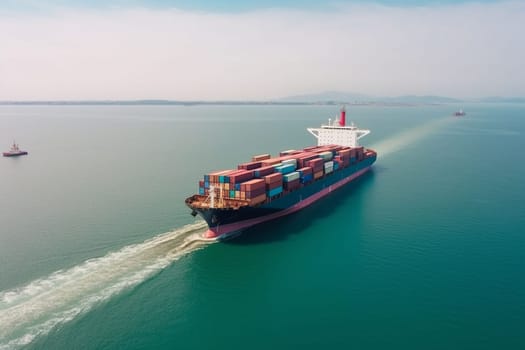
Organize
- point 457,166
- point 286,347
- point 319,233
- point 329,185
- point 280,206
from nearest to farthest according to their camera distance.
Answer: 1. point 286,347
2. point 319,233
3. point 280,206
4. point 329,185
5. point 457,166

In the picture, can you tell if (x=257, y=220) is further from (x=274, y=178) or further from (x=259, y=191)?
(x=274, y=178)

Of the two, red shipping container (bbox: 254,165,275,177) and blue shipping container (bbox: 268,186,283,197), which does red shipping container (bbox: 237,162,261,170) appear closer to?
red shipping container (bbox: 254,165,275,177)

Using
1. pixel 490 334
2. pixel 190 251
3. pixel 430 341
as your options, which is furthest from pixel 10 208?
pixel 490 334

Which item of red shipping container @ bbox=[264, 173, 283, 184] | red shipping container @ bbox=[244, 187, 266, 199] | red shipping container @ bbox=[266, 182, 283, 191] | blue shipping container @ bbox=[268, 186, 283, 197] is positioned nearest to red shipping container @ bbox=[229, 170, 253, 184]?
red shipping container @ bbox=[264, 173, 283, 184]

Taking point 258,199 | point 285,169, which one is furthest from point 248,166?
point 258,199

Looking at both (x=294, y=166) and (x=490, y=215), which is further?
(x=294, y=166)

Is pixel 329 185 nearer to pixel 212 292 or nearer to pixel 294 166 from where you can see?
pixel 294 166

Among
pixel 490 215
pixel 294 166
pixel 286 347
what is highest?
pixel 294 166
